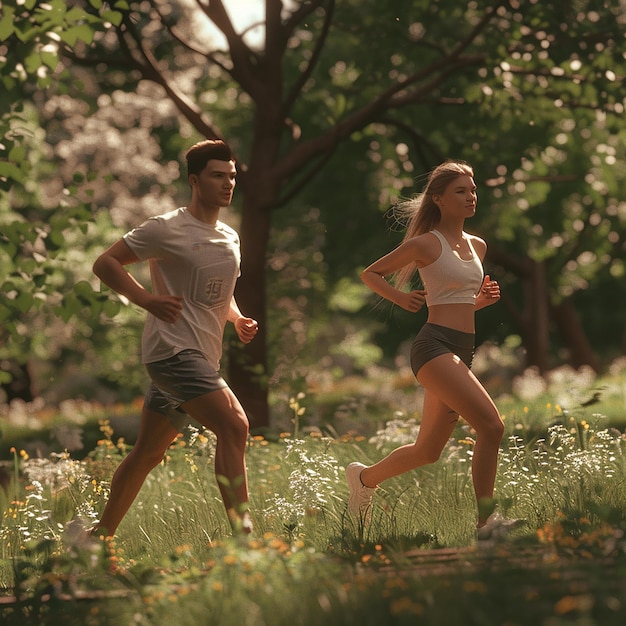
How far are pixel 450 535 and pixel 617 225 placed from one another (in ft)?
56.2

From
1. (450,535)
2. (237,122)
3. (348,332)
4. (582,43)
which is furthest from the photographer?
(348,332)

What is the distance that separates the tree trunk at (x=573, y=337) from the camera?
26547mm

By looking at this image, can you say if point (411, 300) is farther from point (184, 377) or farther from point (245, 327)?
point (184, 377)

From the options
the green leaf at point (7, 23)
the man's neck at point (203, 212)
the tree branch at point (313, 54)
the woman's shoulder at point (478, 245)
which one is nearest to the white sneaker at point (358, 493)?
the woman's shoulder at point (478, 245)

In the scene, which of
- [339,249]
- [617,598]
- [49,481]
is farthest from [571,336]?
[617,598]

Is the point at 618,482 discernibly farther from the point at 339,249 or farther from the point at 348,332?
the point at 348,332

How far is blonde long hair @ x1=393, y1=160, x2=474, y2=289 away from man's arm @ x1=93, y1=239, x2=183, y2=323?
1613 millimetres

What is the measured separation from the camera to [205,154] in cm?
627

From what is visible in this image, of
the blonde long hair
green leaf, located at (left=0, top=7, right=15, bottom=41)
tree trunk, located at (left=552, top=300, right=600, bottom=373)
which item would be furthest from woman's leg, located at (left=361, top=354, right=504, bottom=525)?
tree trunk, located at (left=552, top=300, right=600, bottom=373)

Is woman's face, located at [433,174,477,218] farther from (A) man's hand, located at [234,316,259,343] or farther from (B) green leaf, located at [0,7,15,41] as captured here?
(B) green leaf, located at [0,7,15,41]

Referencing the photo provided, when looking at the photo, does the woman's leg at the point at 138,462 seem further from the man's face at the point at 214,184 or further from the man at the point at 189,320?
the man's face at the point at 214,184

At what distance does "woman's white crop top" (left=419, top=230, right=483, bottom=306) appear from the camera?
650 cm

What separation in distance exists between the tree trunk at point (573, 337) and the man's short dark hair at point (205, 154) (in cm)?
2122

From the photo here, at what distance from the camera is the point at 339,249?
920 inches
